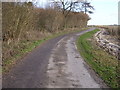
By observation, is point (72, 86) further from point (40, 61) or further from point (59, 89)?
point (40, 61)

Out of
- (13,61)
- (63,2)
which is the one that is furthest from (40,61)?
(63,2)

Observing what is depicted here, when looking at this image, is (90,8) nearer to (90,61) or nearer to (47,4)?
(47,4)

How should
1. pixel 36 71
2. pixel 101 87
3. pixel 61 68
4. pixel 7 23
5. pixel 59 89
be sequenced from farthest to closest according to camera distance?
pixel 7 23, pixel 61 68, pixel 36 71, pixel 101 87, pixel 59 89

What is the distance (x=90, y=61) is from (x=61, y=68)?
2.71 m

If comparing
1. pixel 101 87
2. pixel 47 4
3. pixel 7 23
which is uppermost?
pixel 47 4

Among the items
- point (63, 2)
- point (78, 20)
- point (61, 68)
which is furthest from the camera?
point (78, 20)

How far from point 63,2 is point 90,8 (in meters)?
17.1

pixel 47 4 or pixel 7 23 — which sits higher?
pixel 47 4

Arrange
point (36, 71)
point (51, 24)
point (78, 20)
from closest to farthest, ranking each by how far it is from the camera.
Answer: point (36, 71) < point (51, 24) < point (78, 20)

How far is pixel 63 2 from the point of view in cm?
4634

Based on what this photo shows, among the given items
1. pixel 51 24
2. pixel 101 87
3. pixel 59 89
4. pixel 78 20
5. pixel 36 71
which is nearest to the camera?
pixel 59 89

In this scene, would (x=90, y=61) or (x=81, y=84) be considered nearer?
(x=81, y=84)

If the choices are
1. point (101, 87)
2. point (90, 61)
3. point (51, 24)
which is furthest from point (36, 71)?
point (51, 24)

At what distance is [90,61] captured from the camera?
1192cm
